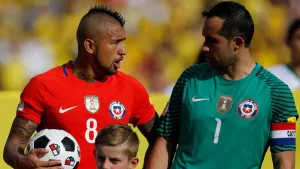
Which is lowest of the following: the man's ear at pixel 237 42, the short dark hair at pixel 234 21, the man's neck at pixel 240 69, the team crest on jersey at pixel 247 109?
the team crest on jersey at pixel 247 109

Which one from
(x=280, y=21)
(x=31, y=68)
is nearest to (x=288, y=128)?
(x=31, y=68)

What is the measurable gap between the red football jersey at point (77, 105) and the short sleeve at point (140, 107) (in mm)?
57

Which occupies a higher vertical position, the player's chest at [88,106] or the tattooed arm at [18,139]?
the player's chest at [88,106]

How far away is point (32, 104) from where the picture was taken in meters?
5.30

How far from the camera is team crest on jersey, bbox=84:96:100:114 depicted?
17.6 feet

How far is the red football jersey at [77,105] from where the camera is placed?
17.4ft

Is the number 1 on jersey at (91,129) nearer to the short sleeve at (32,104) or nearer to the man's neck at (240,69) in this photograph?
the short sleeve at (32,104)

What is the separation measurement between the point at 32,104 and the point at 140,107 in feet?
2.66

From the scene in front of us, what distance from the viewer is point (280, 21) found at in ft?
37.6

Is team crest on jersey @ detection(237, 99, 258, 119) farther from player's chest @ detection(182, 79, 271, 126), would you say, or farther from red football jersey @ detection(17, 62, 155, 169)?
red football jersey @ detection(17, 62, 155, 169)

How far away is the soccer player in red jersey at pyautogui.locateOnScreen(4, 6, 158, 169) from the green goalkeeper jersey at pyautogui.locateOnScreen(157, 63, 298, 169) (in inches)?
30.2

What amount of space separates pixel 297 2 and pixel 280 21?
0.39 meters

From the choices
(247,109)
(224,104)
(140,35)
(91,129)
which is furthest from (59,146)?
(140,35)

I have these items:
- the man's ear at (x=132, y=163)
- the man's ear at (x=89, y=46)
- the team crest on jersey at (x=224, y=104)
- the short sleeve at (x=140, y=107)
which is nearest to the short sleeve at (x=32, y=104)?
the man's ear at (x=89, y=46)
